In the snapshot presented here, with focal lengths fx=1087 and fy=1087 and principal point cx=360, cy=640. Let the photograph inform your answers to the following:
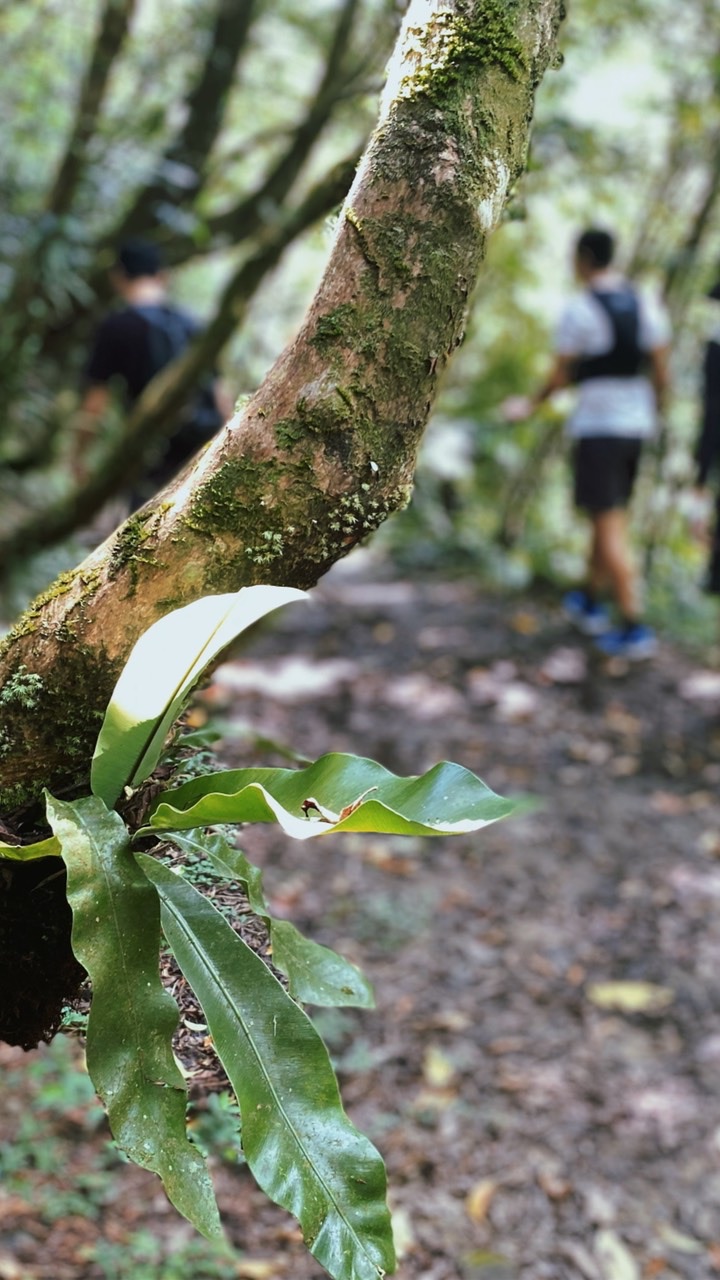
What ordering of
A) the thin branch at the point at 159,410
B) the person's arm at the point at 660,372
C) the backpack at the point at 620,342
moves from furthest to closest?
the person's arm at the point at 660,372, the backpack at the point at 620,342, the thin branch at the point at 159,410

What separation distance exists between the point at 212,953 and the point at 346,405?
61 centimetres

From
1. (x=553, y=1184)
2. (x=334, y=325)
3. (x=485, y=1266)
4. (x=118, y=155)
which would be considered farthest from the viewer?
(x=118, y=155)

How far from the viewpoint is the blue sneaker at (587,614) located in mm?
5793

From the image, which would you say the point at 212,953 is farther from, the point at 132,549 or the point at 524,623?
the point at 524,623

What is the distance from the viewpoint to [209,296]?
31.3 ft

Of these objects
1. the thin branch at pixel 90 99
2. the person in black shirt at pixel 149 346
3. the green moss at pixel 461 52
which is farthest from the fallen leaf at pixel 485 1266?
the thin branch at pixel 90 99

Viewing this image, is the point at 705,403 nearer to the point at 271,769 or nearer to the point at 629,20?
the point at 629,20

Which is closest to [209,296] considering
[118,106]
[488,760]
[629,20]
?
[118,106]

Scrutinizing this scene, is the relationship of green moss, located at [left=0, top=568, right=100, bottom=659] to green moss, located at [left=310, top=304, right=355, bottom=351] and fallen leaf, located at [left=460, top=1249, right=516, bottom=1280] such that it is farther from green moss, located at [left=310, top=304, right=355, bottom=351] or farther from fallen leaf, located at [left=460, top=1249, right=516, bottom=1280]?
fallen leaf, located at [left=460, top=1249, right=516, bottom=1280]

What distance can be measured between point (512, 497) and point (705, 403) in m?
2.40

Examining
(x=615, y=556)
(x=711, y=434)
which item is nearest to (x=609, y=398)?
(x=711, y=434)

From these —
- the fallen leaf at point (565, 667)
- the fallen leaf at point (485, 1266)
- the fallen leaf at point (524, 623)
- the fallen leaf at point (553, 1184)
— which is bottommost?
the fallen leaf at point (485, 1266)

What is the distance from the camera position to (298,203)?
13.9ft

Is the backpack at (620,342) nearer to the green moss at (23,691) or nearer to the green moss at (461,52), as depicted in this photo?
the green moss at (461,52)
